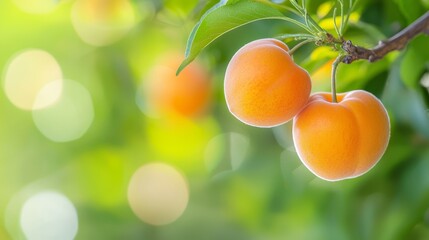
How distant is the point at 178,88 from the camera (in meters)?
1.43

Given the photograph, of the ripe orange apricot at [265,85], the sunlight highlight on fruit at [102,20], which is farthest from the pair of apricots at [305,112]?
the sunlight highlight on fruit at [102,20]

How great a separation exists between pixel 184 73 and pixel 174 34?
237 millimetres

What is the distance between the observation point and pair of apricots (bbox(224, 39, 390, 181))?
1.99ft

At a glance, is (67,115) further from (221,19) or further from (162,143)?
(221,19)

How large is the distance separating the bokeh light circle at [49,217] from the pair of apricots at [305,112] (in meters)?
1.48

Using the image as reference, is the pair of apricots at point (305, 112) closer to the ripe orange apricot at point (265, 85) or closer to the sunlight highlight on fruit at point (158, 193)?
the ripe orange apricot at point (265, 85)

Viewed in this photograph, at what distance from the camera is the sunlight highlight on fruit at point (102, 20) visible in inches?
62.6

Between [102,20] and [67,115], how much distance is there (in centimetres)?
46

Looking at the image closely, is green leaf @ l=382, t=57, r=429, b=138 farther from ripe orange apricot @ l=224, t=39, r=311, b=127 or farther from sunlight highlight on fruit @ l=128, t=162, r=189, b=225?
sunlight highlight on fruit @ l=128, t=162, r=189, b=225

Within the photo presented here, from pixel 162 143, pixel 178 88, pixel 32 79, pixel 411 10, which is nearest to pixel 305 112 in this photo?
pixel 411 10

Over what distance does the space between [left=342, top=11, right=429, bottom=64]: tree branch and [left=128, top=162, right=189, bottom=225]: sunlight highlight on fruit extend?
4.15 feet

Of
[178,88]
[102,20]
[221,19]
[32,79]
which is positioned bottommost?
[32,79]

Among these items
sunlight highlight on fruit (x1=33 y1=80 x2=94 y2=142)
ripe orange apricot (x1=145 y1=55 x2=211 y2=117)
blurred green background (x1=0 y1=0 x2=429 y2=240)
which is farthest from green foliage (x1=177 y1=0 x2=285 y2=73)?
sunlight highlight on fruit (x1=33 y1=80 x2=94 y2=142)

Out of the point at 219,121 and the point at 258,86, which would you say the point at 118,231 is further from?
the point at 258,86
